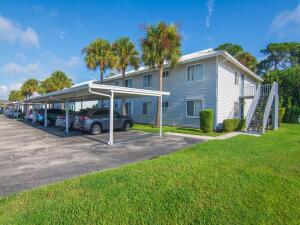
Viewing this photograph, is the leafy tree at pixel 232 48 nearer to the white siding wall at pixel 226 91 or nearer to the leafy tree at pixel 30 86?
the white siding wall at pixel 226 91

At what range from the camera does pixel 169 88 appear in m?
17.0

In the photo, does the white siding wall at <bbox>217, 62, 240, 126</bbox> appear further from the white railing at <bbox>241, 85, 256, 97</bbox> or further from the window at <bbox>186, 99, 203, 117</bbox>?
the white railing at <bbox>241, 85, 256, 97</bbox>

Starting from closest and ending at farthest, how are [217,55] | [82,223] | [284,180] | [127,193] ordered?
1. [82,223]
2. [127,193]
3. [284,180]
4. [217,55]

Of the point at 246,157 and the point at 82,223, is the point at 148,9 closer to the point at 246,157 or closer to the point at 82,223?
the point at 246,157

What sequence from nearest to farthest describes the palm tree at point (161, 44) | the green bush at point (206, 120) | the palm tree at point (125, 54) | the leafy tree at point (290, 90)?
the green bush at point (206, 120)
the palm tree at point (161, 44)
the palm tree at point (125, 54)
the leafy tree at point (290, 90)

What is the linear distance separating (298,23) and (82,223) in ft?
104

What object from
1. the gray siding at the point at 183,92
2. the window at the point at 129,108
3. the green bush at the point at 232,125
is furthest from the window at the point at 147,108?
the green bush at the point at 232,125

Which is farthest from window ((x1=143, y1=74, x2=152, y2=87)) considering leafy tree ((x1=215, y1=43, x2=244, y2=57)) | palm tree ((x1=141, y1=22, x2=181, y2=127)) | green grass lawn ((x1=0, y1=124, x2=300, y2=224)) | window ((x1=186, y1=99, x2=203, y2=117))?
leafy tree ((x1=215, y1=43, x2=244, y2=57))

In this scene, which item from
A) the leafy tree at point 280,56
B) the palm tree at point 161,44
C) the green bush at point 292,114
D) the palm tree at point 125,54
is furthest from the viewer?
the leafy tree at point 280,56

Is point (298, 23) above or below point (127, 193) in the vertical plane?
above

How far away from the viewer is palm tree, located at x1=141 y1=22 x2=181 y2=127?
46.0 feet

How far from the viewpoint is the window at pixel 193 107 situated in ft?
48.2

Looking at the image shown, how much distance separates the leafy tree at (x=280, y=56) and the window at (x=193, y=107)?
106 feet

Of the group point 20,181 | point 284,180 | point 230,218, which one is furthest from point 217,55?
point 20,181
